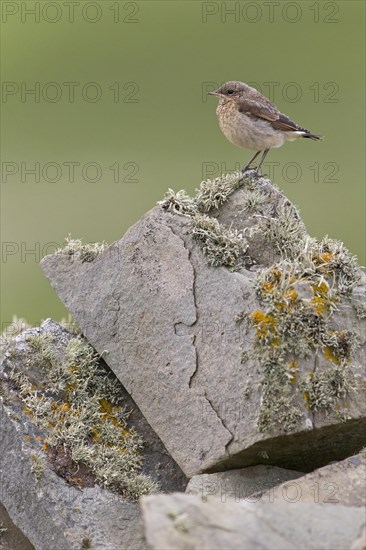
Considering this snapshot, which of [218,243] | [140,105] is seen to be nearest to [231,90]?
[218,243]

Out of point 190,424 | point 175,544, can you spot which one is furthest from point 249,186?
point 175,544

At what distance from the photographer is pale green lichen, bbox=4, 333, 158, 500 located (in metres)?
6.86

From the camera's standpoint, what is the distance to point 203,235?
7270 millimetres

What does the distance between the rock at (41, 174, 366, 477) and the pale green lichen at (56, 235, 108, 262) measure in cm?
4

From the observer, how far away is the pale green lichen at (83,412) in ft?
22.5

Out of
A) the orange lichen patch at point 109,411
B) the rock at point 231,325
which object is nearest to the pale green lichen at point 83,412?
the orange lichen patch at point 109,411

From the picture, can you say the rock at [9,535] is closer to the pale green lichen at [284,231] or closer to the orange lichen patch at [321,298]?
the orange lichen patch at [321,298]

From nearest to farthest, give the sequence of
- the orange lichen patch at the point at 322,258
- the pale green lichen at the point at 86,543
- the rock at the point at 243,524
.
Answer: the rock at the point at 243,524
the pale green lichen at the point at 86,543
the orange lichen patch at the point at 322,258

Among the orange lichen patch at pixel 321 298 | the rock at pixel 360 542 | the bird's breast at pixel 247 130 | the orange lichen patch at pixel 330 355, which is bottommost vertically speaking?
the rock at pixel 360 542

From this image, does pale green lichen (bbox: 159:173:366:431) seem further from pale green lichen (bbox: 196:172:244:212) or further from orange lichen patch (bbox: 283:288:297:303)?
pale green lichen (bbox: 196:172:244:212)

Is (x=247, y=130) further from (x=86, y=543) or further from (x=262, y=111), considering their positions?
(x=86, y=543)

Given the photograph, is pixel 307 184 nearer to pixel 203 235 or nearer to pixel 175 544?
pixel 203 235

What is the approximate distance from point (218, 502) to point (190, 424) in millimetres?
1610

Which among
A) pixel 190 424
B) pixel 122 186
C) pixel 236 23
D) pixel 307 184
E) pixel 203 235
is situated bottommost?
pixel 190 424
